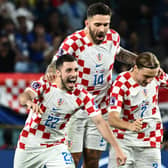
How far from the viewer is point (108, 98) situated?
7.54 metres

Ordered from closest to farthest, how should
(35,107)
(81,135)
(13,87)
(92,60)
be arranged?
1. (35,107)
2. (92,60)
3. (81,135)
4. (13,87)

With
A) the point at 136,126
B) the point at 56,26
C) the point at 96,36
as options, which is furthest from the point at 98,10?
the point at 56,26

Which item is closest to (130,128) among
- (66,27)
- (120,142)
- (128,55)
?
(120,142)

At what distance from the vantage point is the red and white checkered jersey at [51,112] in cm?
661

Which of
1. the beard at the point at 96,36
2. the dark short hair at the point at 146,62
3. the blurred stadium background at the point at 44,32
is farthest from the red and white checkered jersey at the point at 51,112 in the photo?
the blurred stadium background at the point at 44,32

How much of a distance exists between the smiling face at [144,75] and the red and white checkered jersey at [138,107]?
1.8 inches

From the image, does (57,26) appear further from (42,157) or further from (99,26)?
(42,157)

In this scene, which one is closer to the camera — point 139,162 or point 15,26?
point 139,162

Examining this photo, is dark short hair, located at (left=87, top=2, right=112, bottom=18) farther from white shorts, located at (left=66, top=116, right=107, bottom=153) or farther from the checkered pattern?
the checkered pattern

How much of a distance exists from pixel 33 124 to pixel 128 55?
5.23ft

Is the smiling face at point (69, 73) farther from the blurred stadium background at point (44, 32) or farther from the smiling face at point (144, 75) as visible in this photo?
the blurred stadium background at point (44, 32)

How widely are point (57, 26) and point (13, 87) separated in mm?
2827

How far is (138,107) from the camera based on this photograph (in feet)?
23.2

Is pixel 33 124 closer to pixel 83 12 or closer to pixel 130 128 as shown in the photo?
pixel 130 128
